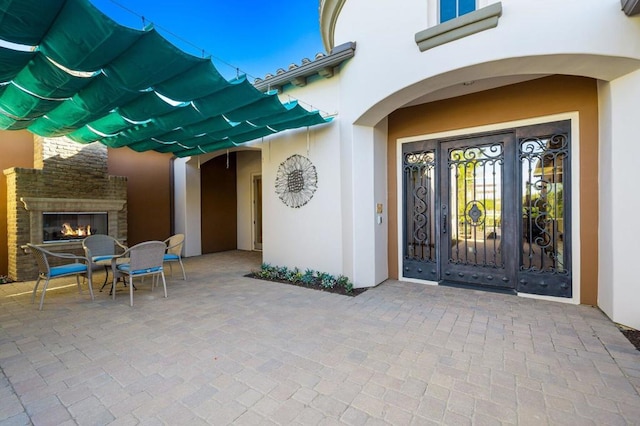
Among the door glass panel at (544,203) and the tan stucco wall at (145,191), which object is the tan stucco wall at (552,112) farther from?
the tan stucco wall at (145,191)

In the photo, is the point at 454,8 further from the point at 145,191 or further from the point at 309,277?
the point at 145,191

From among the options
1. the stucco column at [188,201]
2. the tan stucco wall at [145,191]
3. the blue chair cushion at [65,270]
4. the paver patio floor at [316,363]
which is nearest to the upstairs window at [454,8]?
the paver patio floor at [316,363]

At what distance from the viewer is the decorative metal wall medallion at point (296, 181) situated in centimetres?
→ 487

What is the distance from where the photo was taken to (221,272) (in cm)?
570

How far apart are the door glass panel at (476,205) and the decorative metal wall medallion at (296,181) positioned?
222 centimetres

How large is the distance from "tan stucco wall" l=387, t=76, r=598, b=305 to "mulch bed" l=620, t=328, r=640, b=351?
77 centimetres

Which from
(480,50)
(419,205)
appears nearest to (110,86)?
(480,50)

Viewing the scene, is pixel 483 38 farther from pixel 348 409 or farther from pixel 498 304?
pixel 348 409

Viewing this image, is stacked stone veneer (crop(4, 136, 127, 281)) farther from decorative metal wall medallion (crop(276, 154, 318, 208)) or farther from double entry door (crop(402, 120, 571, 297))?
double entry door (crop(402, 120, 571, 297))

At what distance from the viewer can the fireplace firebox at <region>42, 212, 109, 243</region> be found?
548cm

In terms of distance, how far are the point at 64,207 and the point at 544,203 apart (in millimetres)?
8133

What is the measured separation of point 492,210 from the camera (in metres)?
4.17

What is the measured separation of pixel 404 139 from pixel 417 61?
4.87ft

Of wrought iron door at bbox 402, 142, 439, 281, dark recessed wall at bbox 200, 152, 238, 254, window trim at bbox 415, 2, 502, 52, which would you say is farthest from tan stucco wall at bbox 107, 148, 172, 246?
window trim at bbox 415, 2, 502, 52
